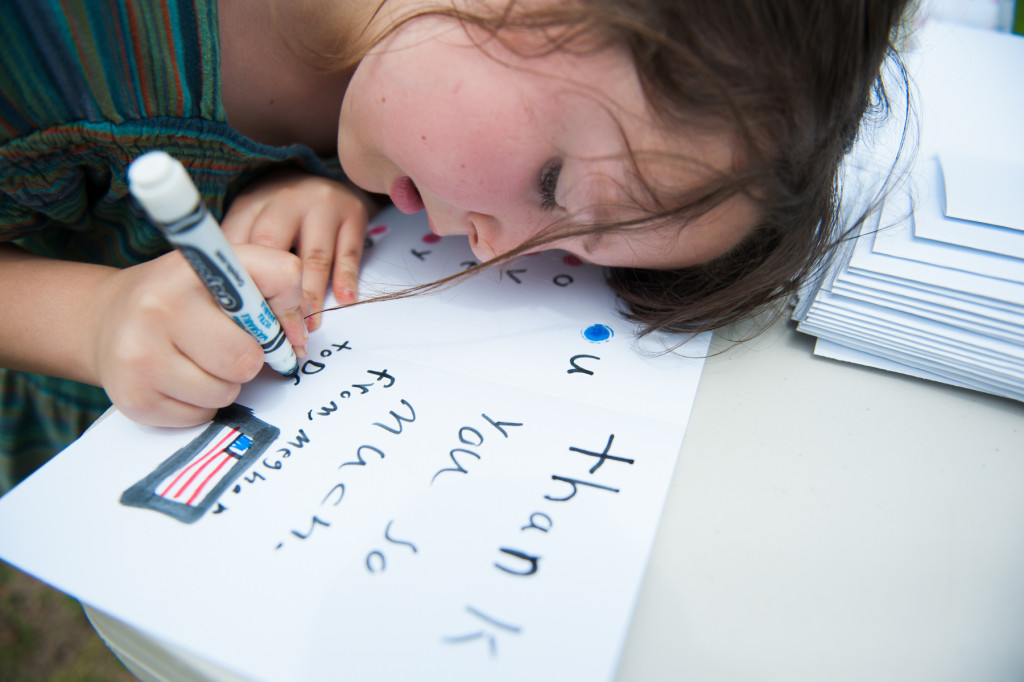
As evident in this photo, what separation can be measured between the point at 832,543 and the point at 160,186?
0.37m

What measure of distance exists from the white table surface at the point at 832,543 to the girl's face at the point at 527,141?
0.40 feet

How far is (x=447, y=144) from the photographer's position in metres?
0.35

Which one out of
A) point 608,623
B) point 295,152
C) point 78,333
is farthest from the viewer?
point 295,152

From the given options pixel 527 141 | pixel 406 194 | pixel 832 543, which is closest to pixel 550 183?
pixel 527 141

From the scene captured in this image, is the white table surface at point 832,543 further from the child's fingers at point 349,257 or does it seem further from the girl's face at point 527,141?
the child's fingers at point 349,257

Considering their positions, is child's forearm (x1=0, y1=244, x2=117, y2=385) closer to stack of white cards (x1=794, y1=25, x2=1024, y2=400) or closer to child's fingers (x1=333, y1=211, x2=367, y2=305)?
child's fingers (x1=333, y1=211, x2=367, y2=305)

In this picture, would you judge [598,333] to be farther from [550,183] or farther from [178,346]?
[178,346]

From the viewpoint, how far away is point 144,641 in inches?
10.8

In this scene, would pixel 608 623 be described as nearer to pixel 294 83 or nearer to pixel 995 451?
pixel 995 451

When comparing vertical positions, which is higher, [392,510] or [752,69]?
[752,69]

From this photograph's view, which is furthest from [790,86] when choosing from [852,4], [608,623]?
[608,623]

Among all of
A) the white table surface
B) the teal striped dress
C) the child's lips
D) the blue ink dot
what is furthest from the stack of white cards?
the teal striped dress

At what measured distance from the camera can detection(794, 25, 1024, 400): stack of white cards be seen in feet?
1.22

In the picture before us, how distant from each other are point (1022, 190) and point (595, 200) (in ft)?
1.16
